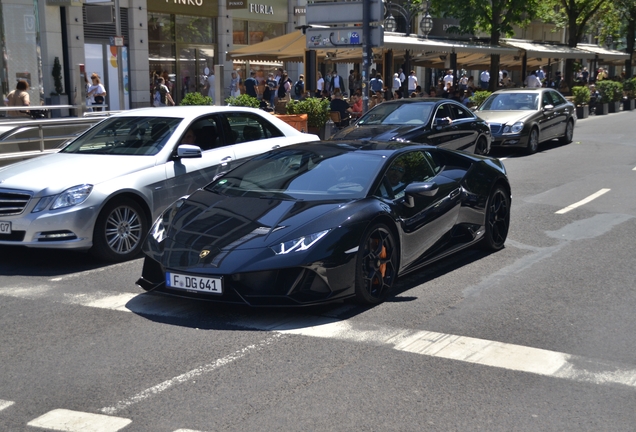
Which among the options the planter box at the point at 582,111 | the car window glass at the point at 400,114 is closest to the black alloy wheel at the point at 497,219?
the car window glass at the point at 400,114

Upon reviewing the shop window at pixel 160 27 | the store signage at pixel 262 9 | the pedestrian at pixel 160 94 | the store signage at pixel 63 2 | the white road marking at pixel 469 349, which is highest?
the store signage at pixel 262 9

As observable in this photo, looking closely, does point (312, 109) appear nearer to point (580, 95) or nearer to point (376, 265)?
point (376, 265)

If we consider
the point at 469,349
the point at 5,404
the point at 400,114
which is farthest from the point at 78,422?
the point at 400,114

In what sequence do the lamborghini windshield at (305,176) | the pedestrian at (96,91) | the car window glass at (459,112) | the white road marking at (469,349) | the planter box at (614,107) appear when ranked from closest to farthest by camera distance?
the white road marking at (469,349) < the lamborghini windshield at (305,176) < the car window glass at (459,112) < the pedestrian at (96,91) < the planter box at (614,107)

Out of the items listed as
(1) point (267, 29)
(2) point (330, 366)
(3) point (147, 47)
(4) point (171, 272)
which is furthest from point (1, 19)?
(2) point (330, 366)

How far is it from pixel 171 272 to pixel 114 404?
1804 millimetres

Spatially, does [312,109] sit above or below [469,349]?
above

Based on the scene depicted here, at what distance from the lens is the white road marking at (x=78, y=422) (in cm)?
433

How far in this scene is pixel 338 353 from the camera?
5.52m

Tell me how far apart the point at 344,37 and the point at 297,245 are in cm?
A: 1220

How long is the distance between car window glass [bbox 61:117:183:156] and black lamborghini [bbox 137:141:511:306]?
1.88 metres

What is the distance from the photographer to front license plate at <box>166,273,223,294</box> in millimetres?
6121

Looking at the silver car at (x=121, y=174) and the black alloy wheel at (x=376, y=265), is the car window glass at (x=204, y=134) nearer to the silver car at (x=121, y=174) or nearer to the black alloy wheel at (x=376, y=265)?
the silver car at (x=121, y=174)

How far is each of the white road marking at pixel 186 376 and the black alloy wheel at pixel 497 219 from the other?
3466 mm
